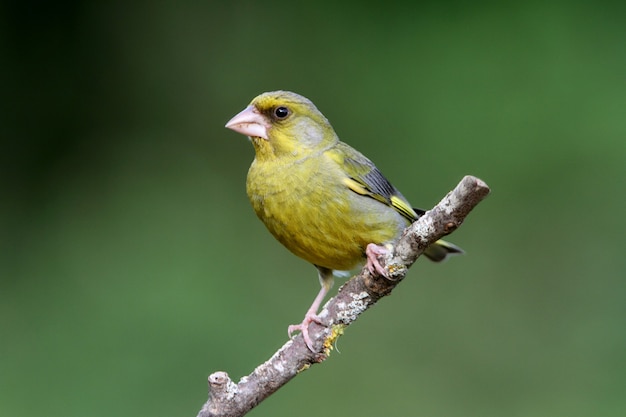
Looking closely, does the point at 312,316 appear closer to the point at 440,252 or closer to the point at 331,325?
the point at 331,325

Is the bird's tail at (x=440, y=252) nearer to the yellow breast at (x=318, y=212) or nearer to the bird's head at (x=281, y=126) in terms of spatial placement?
the yellow breast at (x=318, y=212)

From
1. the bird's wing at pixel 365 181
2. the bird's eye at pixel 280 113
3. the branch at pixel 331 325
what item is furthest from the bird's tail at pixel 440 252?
the branch at pixel 331 325

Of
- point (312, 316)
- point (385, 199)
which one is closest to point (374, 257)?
point (312, 316)

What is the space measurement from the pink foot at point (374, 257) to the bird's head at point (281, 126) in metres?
0.56

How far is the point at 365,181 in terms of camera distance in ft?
13.1

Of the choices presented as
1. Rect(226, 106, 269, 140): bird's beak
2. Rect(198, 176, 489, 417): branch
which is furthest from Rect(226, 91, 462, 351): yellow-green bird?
Rect(198, 176, 489, 417): branch

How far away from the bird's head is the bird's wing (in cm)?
10

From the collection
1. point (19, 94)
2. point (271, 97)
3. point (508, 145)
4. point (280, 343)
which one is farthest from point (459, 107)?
point (19, 94)

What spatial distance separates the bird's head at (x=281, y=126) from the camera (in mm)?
4016

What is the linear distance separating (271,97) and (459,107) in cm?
262

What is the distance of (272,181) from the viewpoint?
3879mm

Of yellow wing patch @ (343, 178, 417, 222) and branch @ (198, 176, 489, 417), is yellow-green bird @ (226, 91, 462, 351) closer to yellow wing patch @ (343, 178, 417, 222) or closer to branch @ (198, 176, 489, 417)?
yellow wing patch @ (343, 178, 417, 222)

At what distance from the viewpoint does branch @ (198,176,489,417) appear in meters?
3.15

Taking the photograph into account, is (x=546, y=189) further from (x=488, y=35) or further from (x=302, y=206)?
(x=302, y=206)
